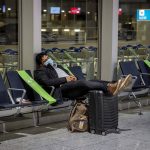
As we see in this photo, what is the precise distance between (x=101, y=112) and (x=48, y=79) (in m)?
1.41

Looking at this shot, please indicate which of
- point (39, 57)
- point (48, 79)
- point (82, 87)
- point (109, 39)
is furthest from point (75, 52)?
point (82, 87)

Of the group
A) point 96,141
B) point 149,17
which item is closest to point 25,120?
point 96,141

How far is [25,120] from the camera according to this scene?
876 centimetres

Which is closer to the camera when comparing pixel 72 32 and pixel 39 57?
pixel 39 57

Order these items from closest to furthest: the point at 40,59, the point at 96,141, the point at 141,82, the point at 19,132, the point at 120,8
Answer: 1. the point at 96,141
2. the point at 19,132
3. the point at 40,59
4. the point at 141,82
5. the point at 120,8

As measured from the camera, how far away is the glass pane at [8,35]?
9648 mm

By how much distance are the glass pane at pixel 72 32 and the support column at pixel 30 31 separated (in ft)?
2.36

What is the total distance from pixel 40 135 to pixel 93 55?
3.98 metres

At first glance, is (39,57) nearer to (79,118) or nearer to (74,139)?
(79,118)

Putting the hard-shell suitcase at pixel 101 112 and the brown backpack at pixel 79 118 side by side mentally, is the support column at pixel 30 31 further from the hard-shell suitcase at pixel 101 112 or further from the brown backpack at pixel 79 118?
the hard-shell suitcase at pixel 101 112

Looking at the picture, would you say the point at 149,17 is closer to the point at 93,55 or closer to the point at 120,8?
the point at 120,8

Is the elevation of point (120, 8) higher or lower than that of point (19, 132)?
higher

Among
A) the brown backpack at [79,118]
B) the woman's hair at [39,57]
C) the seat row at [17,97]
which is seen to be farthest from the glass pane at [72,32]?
the brown backpack at [79,118]

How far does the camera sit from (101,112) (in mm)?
8000
